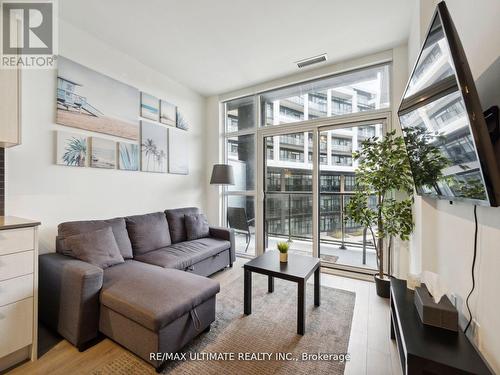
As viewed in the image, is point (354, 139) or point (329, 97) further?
point (329, 97)

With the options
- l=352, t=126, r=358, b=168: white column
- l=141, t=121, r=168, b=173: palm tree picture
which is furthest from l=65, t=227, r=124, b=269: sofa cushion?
l=352, t=126, r=358, b=168: white column

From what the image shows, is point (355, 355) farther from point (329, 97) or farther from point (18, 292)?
point (329, 97)

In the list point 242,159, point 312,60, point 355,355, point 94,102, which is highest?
point 312,60

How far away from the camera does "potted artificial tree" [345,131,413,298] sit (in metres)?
2.36

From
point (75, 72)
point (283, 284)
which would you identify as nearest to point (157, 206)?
point (75, 72)

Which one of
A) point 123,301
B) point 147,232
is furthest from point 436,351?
point 147,232

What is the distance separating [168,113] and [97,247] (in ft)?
7.23

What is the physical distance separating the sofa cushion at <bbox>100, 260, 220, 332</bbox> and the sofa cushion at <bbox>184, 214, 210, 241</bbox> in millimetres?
1138

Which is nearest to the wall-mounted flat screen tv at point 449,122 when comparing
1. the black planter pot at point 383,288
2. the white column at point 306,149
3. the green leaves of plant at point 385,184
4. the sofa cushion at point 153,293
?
the green leaves of plant at point 385,184

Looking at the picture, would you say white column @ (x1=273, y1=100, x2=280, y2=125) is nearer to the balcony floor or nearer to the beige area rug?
the balcony floor

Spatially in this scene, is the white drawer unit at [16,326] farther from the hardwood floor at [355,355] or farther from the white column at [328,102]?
the white column at [328,102]

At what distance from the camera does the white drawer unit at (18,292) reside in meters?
1.43

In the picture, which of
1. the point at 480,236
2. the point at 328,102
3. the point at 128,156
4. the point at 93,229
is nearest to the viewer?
the point at 480,236

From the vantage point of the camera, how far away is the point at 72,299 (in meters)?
1.66
